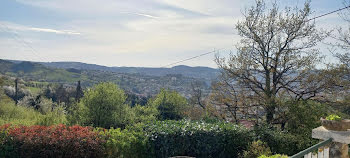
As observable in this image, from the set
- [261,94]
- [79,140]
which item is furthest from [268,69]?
[79,140]

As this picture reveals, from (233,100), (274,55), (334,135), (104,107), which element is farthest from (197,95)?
(334,135)

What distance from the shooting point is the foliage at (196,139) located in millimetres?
6148

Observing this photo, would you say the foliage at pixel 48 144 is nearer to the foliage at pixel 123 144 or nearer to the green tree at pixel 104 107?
the foliage at pixel 123 144

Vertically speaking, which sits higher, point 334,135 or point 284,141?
point 334,135

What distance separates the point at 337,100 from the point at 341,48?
354 centimetres

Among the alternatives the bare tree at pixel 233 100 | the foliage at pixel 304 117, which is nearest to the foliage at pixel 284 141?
the foliage at pixel 304 117

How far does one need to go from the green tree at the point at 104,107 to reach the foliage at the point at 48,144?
244 centimetres

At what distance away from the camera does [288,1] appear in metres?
9.77

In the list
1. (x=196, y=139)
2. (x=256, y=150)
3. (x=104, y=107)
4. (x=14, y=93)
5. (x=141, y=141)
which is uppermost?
(x=104, y=107)

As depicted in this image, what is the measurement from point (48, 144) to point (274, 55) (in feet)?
25.8

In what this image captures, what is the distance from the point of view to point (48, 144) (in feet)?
17.1

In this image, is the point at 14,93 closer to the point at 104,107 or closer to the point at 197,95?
the point at 197,95

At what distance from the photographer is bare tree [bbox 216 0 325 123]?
9391mm

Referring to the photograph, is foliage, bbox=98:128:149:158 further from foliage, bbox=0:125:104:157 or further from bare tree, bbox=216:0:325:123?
bare tree, bbox=216:0:325:123
